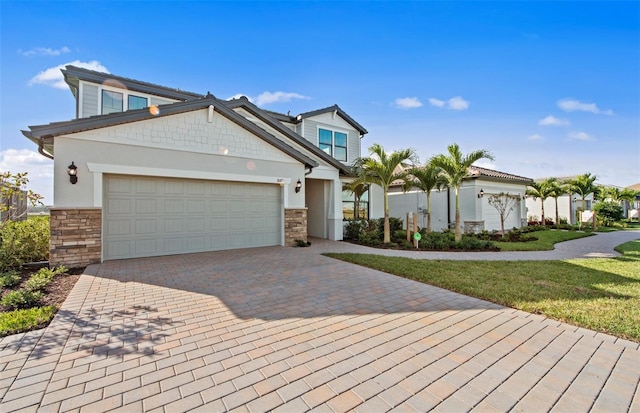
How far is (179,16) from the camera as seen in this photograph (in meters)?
9.10

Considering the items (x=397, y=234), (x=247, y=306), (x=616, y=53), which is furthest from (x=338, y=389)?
(x=616, y=53)

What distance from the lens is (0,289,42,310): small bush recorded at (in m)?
4.69

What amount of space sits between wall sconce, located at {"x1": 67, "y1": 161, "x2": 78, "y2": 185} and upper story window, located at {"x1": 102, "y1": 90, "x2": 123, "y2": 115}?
18.5 feet

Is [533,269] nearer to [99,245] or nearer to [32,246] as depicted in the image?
[99,245]

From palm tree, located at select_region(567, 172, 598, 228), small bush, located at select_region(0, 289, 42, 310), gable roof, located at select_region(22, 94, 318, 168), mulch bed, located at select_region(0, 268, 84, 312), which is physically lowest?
mulch bed, located at select_region(0, 268, 84, 312)

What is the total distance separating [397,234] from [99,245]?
11290mm

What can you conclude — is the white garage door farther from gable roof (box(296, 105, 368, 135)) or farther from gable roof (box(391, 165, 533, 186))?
gable roof (box(391, 165, 533, 186))

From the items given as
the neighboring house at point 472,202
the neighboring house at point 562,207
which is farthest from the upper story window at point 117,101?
the neighboring house at point 562,207

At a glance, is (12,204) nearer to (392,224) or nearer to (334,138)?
(334,138)

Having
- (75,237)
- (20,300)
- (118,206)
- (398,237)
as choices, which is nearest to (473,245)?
(398,237)

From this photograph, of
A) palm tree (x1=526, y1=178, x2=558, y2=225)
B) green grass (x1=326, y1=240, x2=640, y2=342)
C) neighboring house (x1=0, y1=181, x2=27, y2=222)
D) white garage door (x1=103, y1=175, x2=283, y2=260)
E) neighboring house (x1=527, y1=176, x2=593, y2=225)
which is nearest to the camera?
green grass (x1=326, y1=240, x2=640, y2=342)

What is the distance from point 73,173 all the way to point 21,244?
7.66 feet

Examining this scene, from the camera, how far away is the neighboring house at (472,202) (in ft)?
54.8

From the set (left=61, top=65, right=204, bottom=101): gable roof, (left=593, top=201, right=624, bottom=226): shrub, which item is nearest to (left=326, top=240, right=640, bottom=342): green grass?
(left=61, top=65, right=204, bottom=101): gable roof
